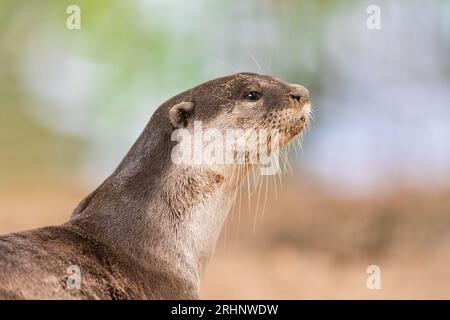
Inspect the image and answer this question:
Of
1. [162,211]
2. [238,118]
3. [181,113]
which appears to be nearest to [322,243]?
[238,118]

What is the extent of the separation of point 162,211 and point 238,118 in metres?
0.75

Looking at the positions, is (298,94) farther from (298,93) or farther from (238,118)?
(238,118)

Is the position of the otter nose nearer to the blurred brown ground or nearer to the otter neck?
the otter neck

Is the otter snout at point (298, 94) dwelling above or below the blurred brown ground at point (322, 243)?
above

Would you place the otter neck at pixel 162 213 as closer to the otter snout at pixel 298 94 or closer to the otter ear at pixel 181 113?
the otter ear at pixel 181 113

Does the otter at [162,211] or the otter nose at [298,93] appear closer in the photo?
the otter at [162,211]

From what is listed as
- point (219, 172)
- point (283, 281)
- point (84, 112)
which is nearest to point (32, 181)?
point (84, 112)

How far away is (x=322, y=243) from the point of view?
1231cm

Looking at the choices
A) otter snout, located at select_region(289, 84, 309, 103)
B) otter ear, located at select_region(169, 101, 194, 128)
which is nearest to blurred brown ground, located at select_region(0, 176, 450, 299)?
otter snout, located at select_region(289, 84, 309, 103)

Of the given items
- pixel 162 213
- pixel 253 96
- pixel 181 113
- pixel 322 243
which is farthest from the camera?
pixel 322 243

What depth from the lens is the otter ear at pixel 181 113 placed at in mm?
5605

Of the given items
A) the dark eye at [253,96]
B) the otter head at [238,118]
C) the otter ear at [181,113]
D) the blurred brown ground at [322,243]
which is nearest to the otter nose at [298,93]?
the otter head at [238,118]
